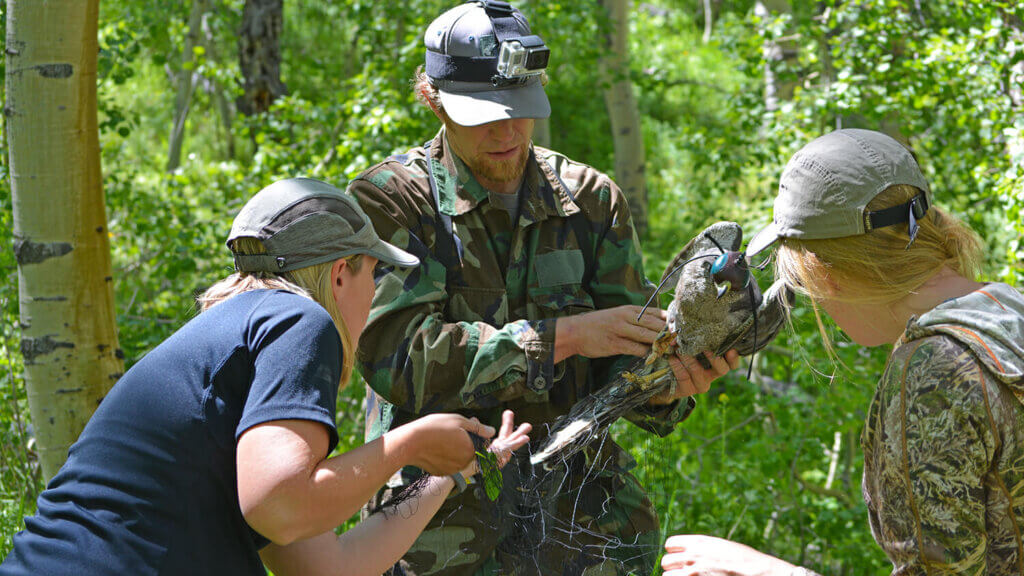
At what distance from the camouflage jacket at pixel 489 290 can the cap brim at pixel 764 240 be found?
589mm

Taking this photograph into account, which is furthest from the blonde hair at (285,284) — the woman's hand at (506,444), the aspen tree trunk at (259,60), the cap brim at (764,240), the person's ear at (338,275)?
the aspen tree trunk at (259,60)

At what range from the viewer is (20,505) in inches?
138

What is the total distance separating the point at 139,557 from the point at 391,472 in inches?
18.4

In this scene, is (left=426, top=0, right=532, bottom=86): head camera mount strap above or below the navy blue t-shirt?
above

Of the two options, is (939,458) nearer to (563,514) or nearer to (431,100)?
(563,514)

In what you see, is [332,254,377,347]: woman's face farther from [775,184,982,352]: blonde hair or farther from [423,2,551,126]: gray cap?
[775,184,982,352]: blonde hair

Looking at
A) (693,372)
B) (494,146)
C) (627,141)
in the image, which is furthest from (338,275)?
(627,141)

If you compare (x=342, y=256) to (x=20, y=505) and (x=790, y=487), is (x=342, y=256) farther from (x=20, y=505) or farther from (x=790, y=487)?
(x=790, y=487)

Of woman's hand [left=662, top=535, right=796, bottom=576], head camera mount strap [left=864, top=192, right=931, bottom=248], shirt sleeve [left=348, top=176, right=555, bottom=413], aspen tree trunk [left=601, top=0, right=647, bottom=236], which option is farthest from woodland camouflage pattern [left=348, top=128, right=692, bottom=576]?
aspen tree trunk [left=601, top=0, right=647, bottom=236]

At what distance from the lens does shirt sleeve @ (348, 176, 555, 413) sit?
2.42 meters

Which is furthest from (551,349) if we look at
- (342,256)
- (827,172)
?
(827,172)

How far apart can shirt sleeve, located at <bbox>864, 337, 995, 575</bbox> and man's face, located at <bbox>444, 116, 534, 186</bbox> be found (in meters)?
1.24

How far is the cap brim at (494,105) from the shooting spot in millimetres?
2467

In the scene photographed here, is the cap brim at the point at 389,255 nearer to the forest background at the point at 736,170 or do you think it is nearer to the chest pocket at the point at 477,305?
the chest pocket at the point at 477,305
